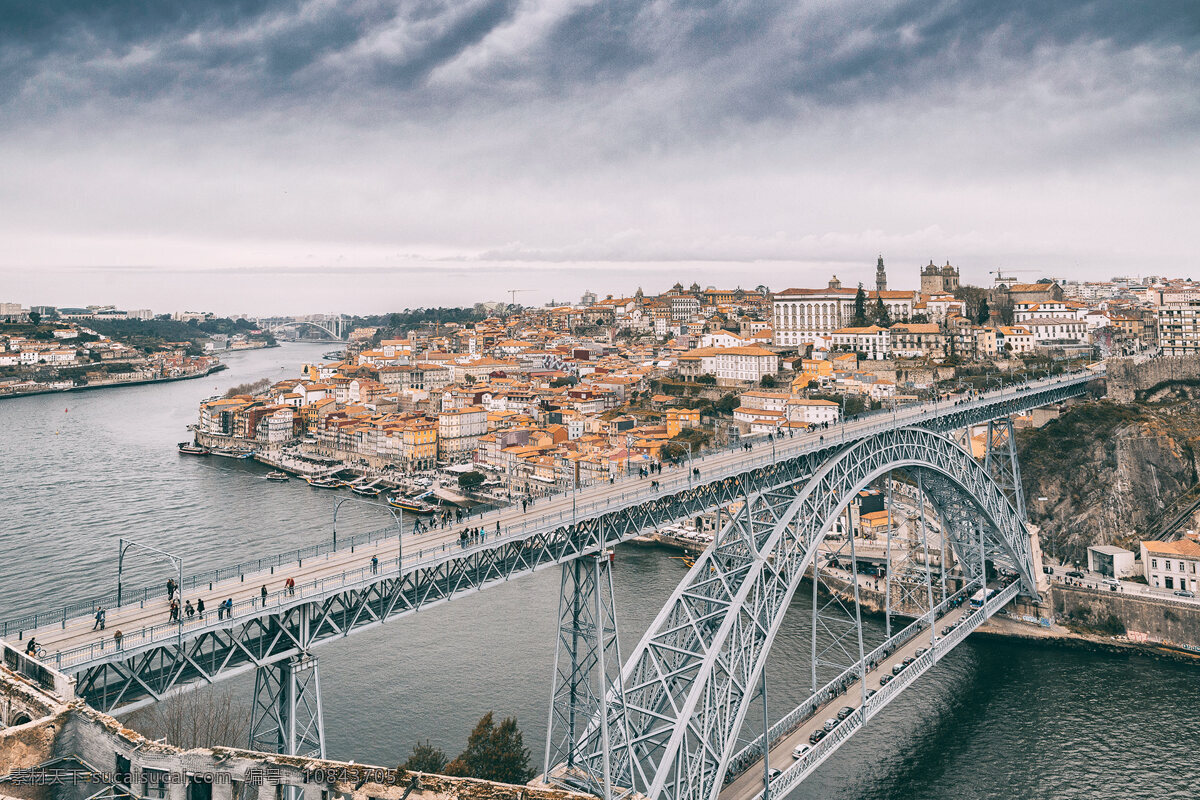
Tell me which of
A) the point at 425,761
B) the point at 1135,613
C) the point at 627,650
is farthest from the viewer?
the point at 1135,613

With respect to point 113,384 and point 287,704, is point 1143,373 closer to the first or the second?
point 287,704

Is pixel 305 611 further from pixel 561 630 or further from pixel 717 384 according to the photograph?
pixel 717 384

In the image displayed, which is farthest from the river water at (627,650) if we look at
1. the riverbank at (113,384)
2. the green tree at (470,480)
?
the riverbank at (113,384)

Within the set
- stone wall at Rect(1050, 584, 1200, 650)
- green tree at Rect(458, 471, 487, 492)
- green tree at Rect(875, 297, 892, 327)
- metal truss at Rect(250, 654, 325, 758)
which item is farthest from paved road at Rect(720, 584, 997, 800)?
green tree at Rect(875, 297, 892, 327)

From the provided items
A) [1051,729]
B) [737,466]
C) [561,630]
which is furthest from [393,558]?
[1051,729]

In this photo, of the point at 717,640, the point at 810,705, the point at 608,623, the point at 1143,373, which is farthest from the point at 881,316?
the point at 717,640

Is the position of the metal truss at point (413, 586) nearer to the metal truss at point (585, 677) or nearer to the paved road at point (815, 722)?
the metal truss at point (585, 677)
